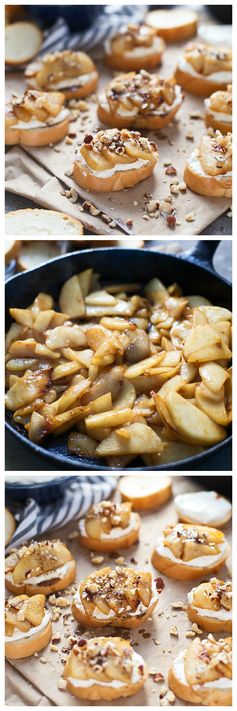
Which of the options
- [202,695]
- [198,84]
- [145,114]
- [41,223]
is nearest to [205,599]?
[202,695]

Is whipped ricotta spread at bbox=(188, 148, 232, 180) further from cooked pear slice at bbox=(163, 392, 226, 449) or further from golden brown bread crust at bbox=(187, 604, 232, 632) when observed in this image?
golden brown bread crust at bbox=(187, 604, 232, 632)

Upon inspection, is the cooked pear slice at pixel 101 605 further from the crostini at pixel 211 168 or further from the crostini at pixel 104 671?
the crostini at pixel 211 168

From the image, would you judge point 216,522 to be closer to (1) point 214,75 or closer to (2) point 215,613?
(2) point 215,613

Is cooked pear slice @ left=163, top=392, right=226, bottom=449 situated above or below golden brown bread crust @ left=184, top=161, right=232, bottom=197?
below

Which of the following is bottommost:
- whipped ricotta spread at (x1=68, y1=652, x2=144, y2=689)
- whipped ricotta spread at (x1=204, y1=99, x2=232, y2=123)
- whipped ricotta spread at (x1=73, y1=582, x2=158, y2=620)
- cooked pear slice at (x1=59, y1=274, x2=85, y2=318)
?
whipped ricotta spread at (x1=73, y1=582, x2=158, y2=620)

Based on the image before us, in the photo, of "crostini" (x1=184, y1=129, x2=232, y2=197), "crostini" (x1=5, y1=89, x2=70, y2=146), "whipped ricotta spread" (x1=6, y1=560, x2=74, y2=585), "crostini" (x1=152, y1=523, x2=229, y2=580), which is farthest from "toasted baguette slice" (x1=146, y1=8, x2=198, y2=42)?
"whipped ricotta spread" (x1=6, y1=560, x2=74, y2=585)

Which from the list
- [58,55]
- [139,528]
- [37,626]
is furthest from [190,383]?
[58,55]
